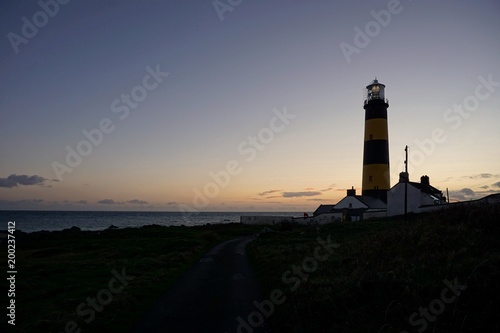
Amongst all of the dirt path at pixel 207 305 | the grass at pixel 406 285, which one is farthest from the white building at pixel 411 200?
the dirt path at pixel 207 305

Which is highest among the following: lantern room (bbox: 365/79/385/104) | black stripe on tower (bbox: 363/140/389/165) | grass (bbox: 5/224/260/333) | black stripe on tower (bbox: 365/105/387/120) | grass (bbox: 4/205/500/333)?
lantern room (bbox: 365/79/385/104)

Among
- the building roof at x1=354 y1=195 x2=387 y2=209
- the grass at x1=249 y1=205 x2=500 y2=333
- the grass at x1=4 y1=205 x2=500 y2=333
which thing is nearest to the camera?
the grass at x1=249 y1=205 x2=500 y2=333

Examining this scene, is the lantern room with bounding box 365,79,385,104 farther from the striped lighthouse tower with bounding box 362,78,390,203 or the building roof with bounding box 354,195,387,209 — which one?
the building roof with bounding box 354,195,387,209

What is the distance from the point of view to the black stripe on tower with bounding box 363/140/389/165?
5306 cm

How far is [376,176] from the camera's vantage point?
54.5 m

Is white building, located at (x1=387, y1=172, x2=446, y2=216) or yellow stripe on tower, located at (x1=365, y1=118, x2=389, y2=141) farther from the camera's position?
yellow stripe on tower, located at (x1=365, y1=118, x2=389, y2=141)

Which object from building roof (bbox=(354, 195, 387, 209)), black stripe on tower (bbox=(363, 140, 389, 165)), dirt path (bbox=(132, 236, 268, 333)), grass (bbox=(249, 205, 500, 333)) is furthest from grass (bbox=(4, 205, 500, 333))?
building roof (bbox=(354, 195, 387, 209))

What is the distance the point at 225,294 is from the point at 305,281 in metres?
3.28

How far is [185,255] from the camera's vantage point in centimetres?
2570

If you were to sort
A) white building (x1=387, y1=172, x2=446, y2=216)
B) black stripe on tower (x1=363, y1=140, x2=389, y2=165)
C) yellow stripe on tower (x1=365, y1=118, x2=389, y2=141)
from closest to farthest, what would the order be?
white building (x1=387, y1=172, x2=446, y2=216) → black stripe on tower (x1=363, y1=140, x2=389, y2=165) → yellow stripe on tower (x1=365, y1=118, x2=389, y2=141)

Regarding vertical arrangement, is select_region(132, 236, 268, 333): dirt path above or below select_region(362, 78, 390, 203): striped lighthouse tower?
below

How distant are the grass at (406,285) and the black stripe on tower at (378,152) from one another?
121 ft

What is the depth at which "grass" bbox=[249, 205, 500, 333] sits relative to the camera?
9.24m

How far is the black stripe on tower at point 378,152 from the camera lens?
5306cm
